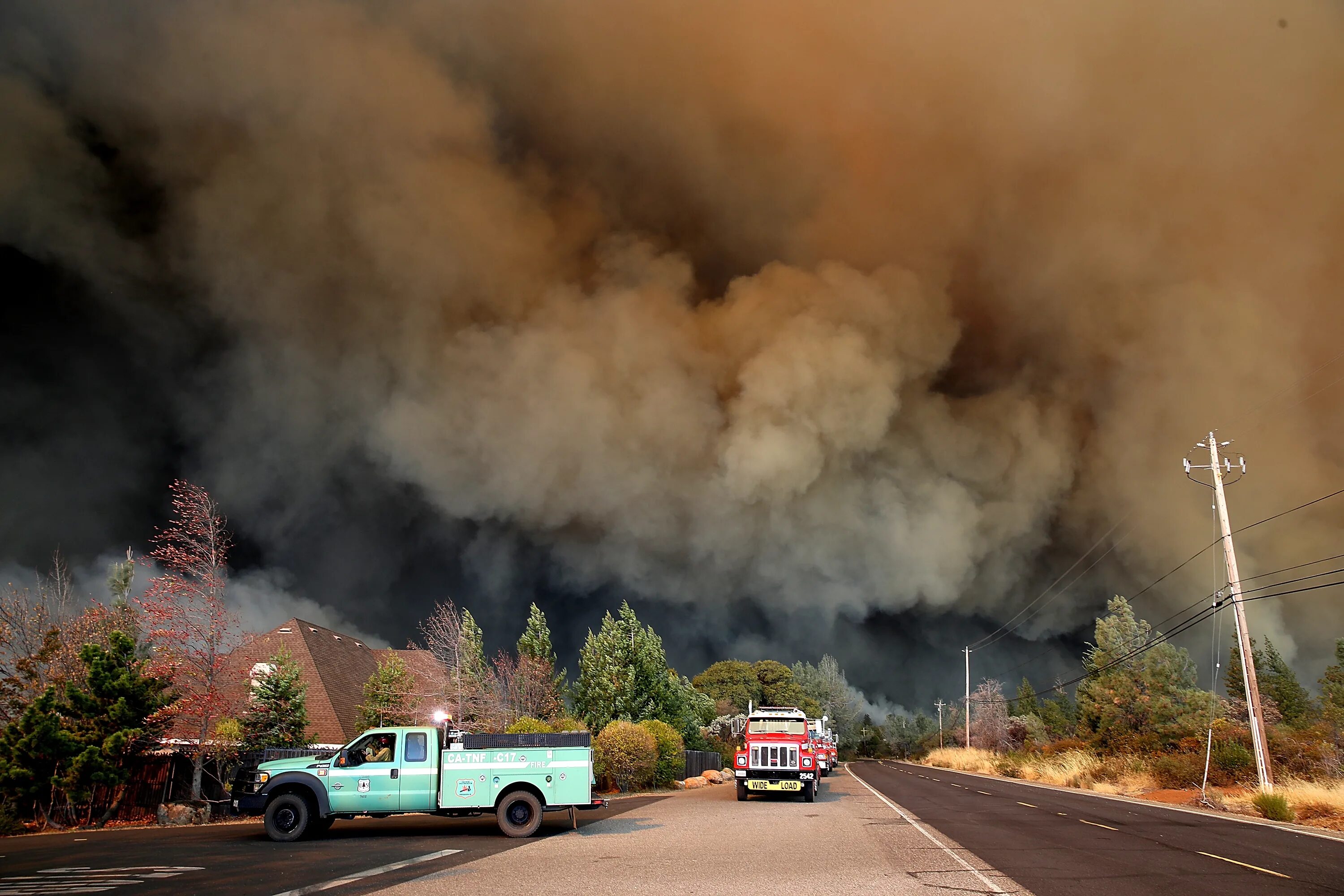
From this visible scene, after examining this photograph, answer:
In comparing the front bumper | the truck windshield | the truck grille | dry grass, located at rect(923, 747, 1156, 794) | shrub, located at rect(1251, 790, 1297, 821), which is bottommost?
dry grass, located at rect(923, 747, 1156, 794)

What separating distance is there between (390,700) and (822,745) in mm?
21931

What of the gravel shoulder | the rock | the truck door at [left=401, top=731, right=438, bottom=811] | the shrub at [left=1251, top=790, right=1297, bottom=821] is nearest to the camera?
the gravel shoulder

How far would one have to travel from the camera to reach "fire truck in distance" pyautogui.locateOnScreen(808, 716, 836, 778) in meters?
30.3

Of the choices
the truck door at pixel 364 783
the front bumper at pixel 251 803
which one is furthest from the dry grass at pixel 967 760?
the front bumper at pixel 251 803

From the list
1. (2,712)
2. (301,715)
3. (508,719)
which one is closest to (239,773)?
(2,712)

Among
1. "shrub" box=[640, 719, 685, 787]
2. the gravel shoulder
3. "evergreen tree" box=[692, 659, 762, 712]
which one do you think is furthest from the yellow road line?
"evergreen tree" box=[692, 659, 762, 712]

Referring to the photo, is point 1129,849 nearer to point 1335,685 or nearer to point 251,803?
point 251,803

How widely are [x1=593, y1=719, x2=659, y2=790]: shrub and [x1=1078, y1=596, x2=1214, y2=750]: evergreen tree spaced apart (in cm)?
2870

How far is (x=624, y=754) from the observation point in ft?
103

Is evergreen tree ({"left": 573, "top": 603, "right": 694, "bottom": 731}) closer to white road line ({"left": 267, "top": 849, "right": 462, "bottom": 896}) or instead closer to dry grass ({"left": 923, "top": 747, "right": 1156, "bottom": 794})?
dry grass ({"left": 923, "top": 747, "right": 1156, "bottom": 794})

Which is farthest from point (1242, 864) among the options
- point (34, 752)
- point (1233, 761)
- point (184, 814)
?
point (34, 752)

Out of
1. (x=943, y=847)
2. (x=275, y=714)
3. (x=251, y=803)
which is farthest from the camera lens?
(x=275, y=714)

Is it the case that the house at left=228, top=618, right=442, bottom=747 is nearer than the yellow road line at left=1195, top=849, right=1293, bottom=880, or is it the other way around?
the yellow road line at left=1195, top=849, right=1293, bottom=880

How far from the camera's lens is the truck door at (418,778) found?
16.5 meters
